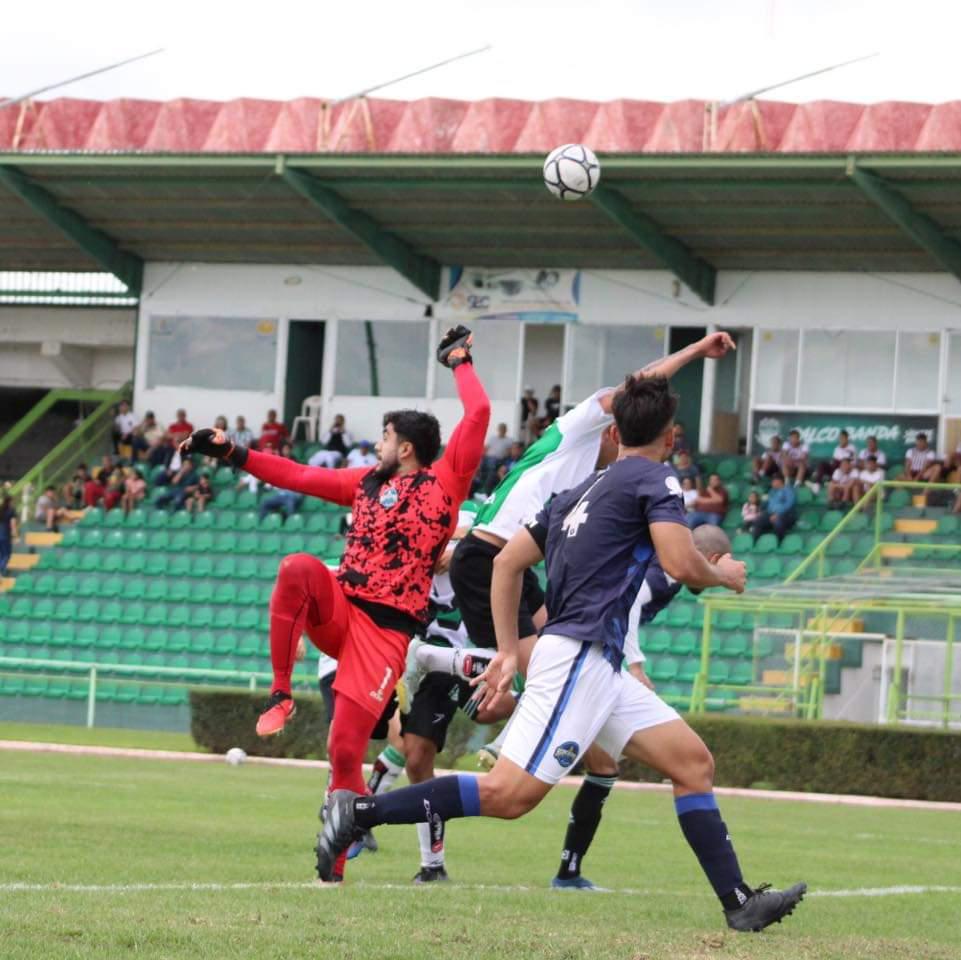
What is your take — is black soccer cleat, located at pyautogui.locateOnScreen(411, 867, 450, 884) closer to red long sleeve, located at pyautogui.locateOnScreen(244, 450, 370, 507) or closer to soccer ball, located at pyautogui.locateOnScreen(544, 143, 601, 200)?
red long sleeve, located at pyautogui.locateOnScreen(244, 450, 370, 507)

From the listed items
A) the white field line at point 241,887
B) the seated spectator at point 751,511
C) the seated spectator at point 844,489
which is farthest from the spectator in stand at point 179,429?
the white field line at point 241,887

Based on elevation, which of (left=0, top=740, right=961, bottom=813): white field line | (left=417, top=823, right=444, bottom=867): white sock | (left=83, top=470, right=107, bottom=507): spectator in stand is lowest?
(left=0, top=740, right=961, bottom=813): white field line

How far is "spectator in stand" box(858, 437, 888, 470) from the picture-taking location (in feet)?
99.5

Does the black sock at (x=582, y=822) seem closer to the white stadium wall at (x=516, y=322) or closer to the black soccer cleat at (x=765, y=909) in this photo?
the black soccer cleat at (x=765, y=909)

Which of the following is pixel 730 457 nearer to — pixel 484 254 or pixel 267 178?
pixel 484 254

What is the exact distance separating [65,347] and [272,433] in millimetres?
7565

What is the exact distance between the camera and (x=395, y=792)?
7.21 metres

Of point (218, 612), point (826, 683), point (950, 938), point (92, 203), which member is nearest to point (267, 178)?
point (92, 203)

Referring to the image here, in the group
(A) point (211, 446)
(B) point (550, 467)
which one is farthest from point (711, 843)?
(A) point (211, 446)

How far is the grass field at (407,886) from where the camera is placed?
624cm

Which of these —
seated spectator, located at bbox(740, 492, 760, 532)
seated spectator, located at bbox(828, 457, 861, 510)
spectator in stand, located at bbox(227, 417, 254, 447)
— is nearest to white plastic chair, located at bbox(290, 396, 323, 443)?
spectator in stand, located at bbox(227, 417, 254, 447)

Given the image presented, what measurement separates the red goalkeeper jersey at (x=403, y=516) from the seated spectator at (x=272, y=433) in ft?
84.6

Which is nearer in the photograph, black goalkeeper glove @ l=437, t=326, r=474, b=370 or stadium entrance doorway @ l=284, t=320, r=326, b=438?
black goalkeeper glove @ l=437, t=326, r=474, b=370

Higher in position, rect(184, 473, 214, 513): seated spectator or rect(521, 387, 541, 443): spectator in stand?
rect(521, 387, 541, 443): spectator in stand
